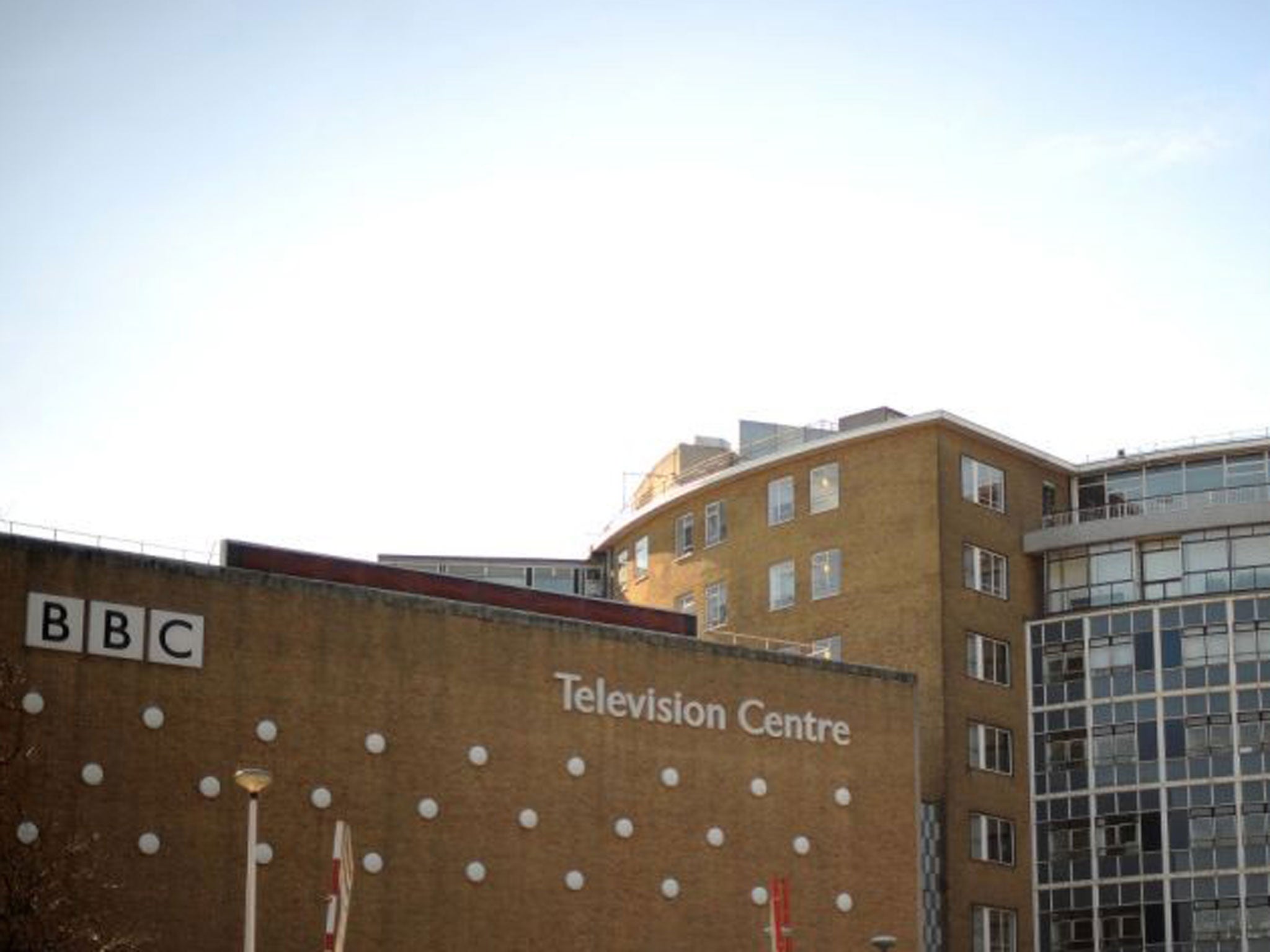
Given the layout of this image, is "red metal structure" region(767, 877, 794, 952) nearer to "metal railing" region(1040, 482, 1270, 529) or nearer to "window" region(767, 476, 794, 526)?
"window" region(767, 476, 794, 526)

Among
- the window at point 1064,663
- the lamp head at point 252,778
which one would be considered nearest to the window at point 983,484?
the window at point 1064,663

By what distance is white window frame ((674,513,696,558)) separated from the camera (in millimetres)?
87562

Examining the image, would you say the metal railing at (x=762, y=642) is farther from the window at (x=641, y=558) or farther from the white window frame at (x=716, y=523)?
the window at (x=641, y=558)

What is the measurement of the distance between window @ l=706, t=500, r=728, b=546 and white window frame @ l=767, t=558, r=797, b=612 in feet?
10.9

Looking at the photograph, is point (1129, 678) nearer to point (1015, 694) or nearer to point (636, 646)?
point (1015, 694)

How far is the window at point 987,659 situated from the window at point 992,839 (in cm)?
498

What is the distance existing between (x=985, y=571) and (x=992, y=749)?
637cm

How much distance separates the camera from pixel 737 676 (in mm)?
63344

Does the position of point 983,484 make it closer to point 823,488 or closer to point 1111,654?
point 823,488

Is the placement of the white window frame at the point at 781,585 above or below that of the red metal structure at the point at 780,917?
above

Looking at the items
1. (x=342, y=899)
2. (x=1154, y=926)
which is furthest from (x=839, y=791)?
(x=342, y=899)

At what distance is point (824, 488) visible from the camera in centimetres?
8169

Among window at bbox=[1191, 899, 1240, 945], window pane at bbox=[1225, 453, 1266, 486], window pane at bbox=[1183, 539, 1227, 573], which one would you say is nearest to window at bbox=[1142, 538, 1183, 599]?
window pane at bbox=[1183, 539, 1227, 573]

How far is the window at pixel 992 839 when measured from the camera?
76812mm
